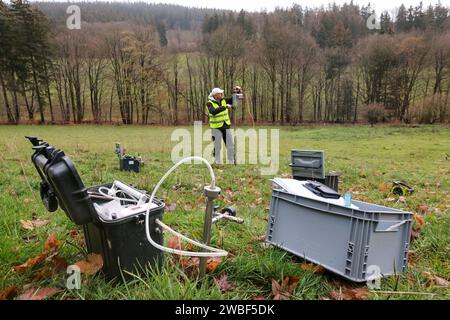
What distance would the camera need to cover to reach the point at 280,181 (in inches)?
124

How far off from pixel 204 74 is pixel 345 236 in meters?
42.9

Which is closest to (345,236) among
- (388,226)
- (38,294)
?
(388,226)

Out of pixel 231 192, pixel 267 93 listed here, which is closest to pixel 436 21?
pixel 267 93

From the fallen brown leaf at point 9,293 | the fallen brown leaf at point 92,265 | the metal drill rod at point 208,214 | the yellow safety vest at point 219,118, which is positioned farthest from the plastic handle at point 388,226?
the yellow safety vest at point 219,118

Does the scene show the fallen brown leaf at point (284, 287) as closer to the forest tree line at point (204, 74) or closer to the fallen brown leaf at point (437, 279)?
the fallen brown leaf at point (437, 279)

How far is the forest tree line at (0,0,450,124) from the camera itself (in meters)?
35.6

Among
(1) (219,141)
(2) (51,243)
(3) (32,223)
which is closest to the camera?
(2) (51,243)

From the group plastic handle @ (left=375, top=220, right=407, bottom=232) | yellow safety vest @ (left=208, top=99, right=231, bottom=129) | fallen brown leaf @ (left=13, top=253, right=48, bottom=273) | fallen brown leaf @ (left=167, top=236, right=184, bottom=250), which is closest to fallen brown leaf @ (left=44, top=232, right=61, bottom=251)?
fallen brown leaf @ (left=13, top=253, right=48, bottom=273)

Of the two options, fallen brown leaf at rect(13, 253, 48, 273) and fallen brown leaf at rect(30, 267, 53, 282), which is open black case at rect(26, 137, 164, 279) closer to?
fallen brown leaf at rect(30, 267, 53, 282)

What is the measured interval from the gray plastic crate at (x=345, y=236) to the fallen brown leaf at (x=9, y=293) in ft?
6.72

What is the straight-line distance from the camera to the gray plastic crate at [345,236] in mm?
2377

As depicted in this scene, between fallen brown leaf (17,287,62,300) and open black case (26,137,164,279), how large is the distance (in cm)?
34

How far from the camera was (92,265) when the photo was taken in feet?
7.38

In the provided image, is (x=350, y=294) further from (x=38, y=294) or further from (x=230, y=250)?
(x=38, y=294)
